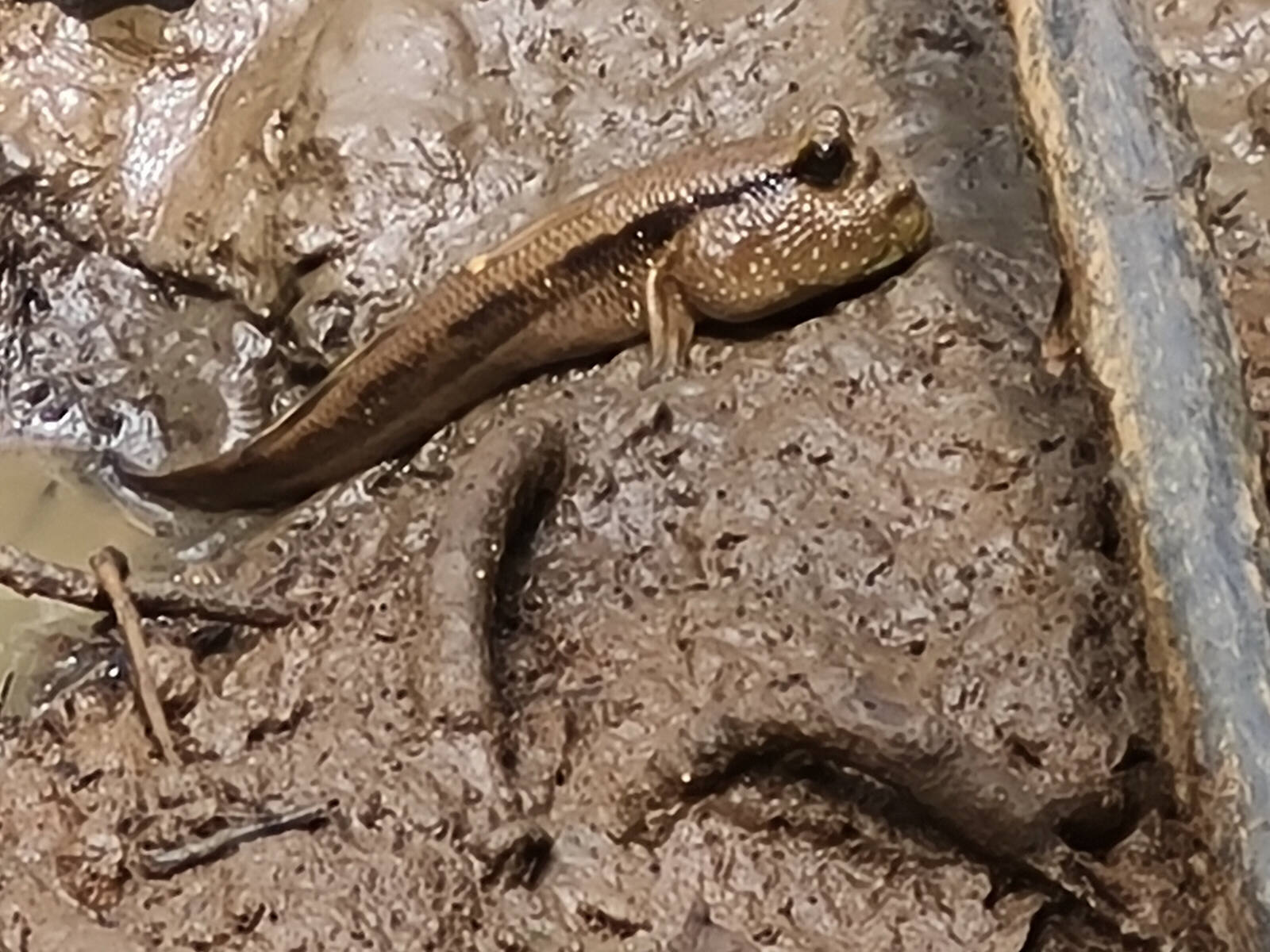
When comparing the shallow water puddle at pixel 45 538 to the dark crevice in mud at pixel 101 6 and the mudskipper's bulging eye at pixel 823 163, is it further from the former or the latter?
the mudskipper's bulging eye at pixel 823 163

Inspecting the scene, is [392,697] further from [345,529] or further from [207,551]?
[207,551]

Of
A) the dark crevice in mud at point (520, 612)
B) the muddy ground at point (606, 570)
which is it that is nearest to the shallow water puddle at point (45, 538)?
the muddy ground at point (606, 570)

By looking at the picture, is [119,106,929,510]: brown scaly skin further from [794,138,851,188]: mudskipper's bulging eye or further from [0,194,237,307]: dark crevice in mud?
[0,194,237,307]: dark crevice in mud

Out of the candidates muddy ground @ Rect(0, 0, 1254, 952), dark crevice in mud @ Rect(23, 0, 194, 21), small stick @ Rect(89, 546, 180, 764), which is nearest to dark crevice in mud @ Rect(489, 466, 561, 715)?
muddy ground @ Rect(0, 0, 1254, 952)

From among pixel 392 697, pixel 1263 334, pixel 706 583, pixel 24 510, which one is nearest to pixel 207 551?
pixel 24 510

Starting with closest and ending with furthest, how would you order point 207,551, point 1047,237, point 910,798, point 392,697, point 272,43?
point 910,798 → point 392,697 → point 1047,237 → point 207,551 → point 272,43
